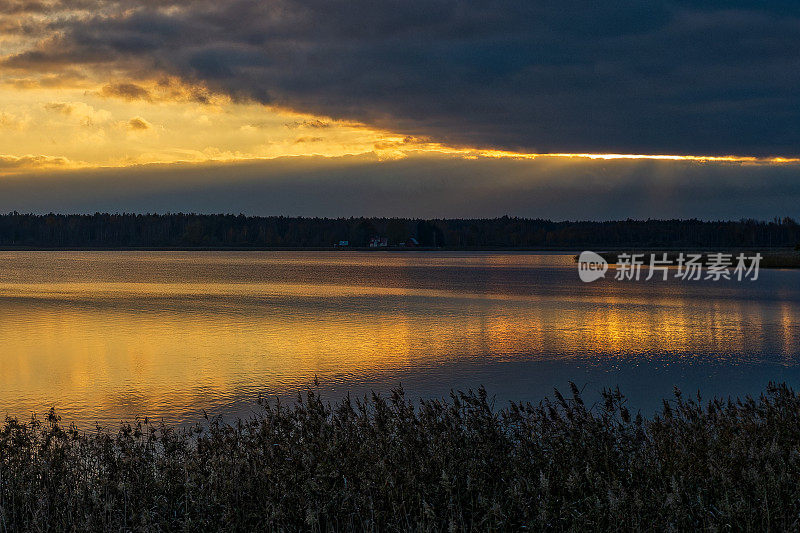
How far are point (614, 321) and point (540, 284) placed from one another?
103ft

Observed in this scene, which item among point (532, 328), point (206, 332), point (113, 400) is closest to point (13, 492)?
point (113, 400)

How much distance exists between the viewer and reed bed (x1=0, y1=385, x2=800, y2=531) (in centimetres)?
718

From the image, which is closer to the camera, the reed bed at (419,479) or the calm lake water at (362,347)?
the reed bed at (419,479)

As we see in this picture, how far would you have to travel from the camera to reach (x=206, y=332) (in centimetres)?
3058

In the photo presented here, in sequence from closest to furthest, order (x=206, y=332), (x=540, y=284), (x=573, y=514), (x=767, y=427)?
1. (x=573, y=514)
2. (x=767, y=427)
3. (x=206, y=332)
4. (x=540, y=284)

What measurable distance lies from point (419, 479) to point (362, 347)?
17941mm

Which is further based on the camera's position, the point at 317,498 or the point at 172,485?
the point at 172,485

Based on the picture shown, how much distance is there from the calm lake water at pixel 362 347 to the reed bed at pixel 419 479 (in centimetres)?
615

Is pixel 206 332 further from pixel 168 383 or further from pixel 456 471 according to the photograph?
pixel 456 471

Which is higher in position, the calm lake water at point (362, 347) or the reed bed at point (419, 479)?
the reed bed at point (419, 479)

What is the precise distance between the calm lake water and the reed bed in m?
6.15

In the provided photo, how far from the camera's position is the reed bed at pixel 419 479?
7.18m

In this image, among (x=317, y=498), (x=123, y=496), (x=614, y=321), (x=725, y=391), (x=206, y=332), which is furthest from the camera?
(x=614, y=321)

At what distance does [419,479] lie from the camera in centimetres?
835
